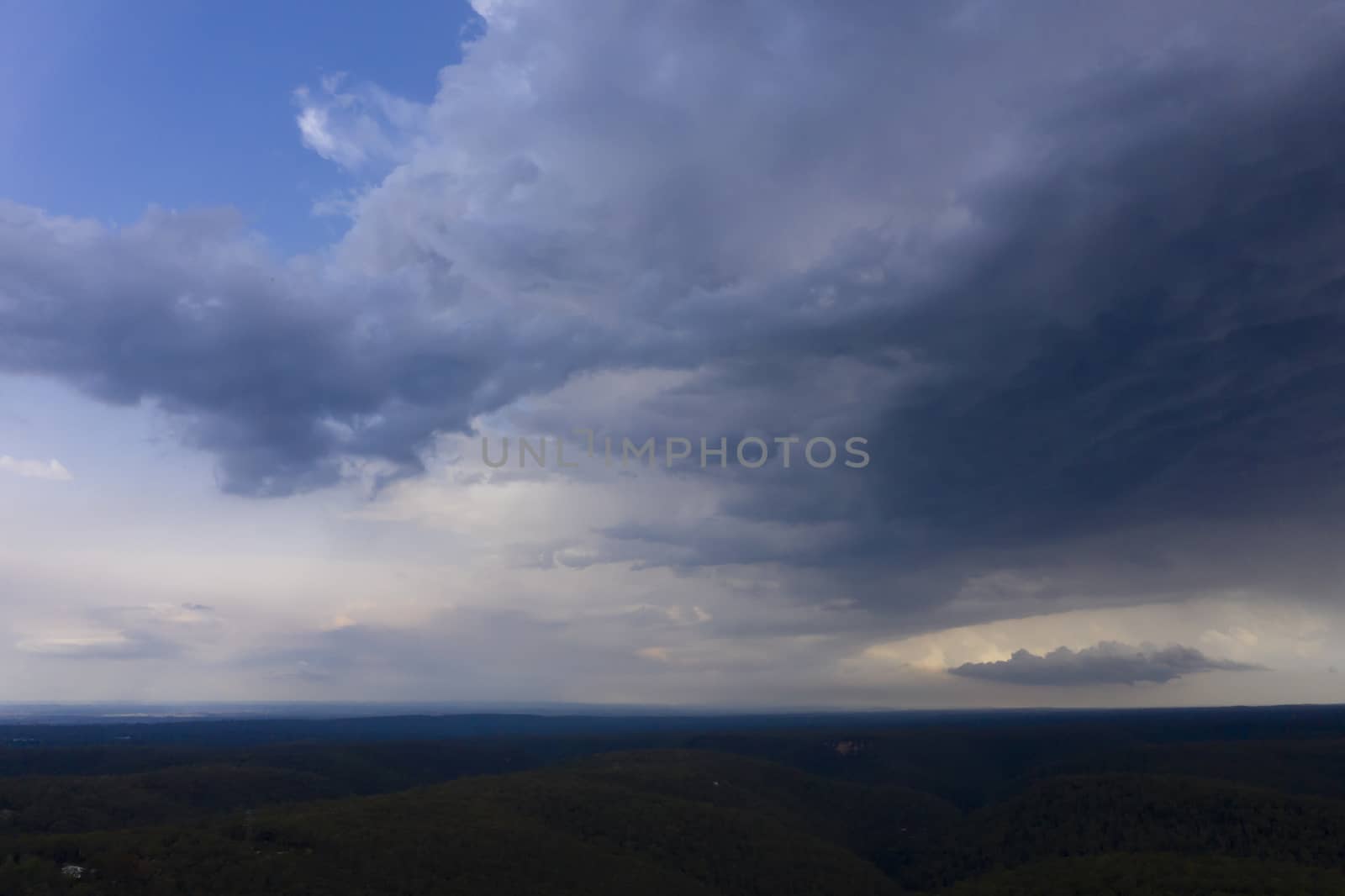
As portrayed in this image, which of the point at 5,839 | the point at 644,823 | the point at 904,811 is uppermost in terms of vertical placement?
the point at 5,839

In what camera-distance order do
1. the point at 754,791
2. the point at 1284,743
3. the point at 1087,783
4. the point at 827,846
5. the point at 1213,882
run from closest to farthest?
the point at 1213,882 < the point at 827,846 < the point at 1087,783 < the point at 754,791 < the point at 1284,743

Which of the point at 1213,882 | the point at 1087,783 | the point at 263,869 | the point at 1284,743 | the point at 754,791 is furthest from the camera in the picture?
the point at 1284,743

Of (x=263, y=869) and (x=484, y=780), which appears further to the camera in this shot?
(x=484, y=780)

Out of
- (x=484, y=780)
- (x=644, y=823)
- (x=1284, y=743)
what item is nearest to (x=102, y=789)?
(x=484, y=780)

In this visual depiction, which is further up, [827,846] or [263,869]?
[263,869]

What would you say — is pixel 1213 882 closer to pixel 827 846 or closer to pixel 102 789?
pixel 827 846

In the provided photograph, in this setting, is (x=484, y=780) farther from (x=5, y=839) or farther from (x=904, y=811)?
(x=904, y=811)

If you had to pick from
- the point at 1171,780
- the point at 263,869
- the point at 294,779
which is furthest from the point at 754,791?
the point at 263,869
